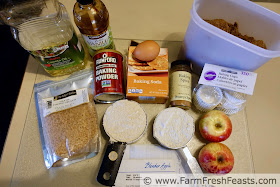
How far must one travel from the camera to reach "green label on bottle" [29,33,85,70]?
0.65 meters

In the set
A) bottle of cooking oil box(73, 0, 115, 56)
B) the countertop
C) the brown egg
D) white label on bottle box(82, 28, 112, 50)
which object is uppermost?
bottle of cooking oil box(73, 0, 115, 56)

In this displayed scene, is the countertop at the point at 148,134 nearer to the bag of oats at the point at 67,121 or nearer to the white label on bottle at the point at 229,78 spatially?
the bag of oats at the point at 67,121

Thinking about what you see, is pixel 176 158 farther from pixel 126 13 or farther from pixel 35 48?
pixel 126 13

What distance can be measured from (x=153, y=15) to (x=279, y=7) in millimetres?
714

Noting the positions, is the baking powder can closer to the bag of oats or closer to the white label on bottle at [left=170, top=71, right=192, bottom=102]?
the bag of oats

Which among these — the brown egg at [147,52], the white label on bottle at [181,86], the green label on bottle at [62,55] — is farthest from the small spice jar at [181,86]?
the green label on bottle at [62,55]

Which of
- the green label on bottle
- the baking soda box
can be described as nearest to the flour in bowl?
the baking soda box

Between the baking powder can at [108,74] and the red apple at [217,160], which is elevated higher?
the baking powder can at [108,74]

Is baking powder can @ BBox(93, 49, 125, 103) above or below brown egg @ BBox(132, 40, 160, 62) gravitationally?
below

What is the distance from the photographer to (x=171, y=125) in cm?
69

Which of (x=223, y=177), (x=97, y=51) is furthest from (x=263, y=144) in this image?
(x=97, y=51)

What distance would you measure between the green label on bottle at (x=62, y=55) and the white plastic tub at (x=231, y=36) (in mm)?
444

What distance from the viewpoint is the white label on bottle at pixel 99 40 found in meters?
0.66

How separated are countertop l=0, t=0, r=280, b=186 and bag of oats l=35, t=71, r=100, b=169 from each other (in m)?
0.04
